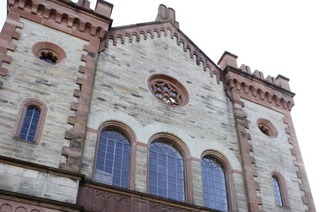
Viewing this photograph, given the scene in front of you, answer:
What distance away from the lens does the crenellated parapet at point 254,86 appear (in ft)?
65.8

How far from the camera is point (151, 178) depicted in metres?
14.7

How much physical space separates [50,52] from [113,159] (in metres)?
5.13

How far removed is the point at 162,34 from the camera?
20359 mm

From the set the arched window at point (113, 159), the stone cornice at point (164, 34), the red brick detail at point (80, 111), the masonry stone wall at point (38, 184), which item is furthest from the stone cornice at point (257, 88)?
the masonry stone wall at point (38, 184)

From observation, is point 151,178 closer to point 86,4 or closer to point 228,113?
point 228,113

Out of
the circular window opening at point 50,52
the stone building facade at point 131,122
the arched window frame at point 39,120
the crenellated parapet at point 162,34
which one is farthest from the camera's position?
the crenellated parapet at point 162,34

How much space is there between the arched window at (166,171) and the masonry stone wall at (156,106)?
477 mm

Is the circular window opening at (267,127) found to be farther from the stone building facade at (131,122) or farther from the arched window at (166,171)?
the arched window at (166,171)

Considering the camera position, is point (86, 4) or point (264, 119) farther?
point (264, 119)

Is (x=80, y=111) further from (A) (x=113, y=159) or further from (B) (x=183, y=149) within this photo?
(B) (x=183, y=149)

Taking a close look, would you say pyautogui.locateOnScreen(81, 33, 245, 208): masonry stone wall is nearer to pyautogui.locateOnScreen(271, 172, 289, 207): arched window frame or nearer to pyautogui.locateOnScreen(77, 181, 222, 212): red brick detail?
pyautogui.locateOnScreen(77, 181, 222, 212): red brick detail

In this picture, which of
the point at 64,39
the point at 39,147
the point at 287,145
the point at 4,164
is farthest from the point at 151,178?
the point at 287,145

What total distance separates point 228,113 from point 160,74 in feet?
11.9

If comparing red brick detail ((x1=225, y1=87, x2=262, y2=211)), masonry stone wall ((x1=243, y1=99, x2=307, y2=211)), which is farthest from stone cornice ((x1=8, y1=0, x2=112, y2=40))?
masonry stone wall ((x1=243, y1=99, x2=307, y2=211))
